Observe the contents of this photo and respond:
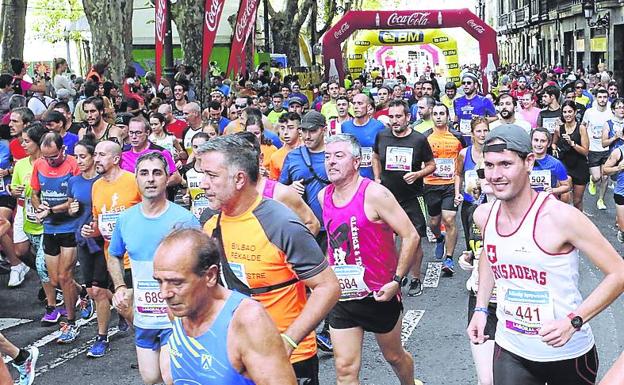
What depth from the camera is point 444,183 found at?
1068 centimetres

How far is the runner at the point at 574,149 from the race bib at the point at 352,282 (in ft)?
23.3

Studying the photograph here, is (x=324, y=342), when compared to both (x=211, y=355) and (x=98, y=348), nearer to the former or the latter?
(x=98, y=348)

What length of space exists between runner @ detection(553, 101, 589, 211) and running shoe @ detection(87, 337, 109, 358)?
22.0ft

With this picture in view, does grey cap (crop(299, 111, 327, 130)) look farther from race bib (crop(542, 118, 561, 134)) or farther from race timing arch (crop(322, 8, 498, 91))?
race timing arch (crop(322, 8, 498, 91))

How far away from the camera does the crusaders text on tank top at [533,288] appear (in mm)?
4277

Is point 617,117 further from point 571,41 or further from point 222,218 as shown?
point 571,41

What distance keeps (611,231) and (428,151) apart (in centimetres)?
376

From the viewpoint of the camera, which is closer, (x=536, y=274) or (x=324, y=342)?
(x=536, y=274)

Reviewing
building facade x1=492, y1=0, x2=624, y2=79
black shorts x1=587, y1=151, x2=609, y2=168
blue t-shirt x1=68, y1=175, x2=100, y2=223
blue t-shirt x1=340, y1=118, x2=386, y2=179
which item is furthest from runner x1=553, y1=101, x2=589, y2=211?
building facade x1=492, y1=0, x2=624, y2=79

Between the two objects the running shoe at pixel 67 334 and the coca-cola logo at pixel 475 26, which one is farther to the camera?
the coca-cola logo at pixel 475 26

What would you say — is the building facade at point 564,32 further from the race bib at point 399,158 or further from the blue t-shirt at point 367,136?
the race bib at point 399,158

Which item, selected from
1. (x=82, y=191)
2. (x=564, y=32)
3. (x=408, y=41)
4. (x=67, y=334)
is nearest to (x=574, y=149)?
(x=82, y=191)

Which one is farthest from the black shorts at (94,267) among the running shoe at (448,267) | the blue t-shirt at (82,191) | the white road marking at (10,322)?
the running shoe at (448,267)

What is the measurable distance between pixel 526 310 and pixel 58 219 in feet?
16.4
